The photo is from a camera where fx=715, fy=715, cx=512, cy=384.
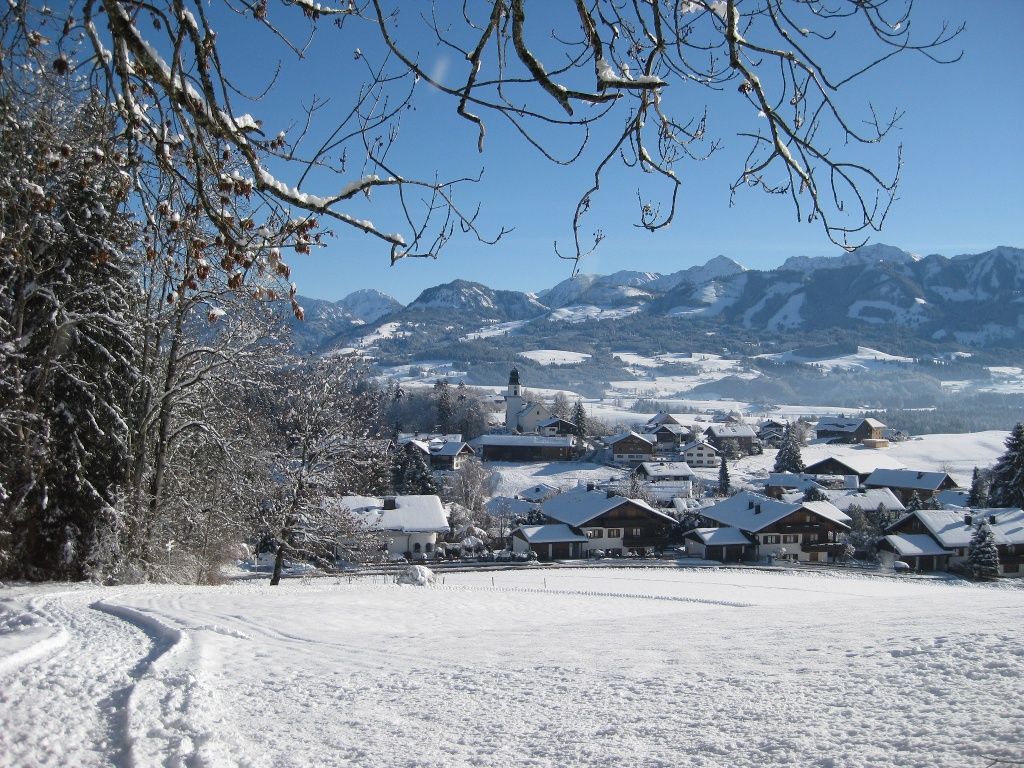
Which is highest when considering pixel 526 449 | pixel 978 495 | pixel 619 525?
pixel 526 449

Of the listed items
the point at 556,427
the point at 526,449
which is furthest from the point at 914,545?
the point at 556,427

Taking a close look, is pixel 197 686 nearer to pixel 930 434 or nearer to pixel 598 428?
pixel 598 428

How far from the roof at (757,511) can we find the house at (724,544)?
2.33 ft

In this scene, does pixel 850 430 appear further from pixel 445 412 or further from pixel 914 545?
pixel 914 545

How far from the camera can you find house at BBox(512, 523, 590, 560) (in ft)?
109

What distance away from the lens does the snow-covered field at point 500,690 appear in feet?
11.4

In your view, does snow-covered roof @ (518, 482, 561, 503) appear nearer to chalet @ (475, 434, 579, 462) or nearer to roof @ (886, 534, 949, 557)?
chalet @ (475, 434, 579, 462)

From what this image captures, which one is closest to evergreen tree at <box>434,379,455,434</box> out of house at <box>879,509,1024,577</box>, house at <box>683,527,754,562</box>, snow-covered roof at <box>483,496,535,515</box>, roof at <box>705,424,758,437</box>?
roof at <box>705,424,758,437</box>

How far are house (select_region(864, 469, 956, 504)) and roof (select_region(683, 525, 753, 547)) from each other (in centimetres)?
2223

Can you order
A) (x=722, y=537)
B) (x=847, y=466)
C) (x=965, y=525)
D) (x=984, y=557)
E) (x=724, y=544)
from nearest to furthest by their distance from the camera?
(x=984, y=557), (x=965, y=525), (x=724, y=544), (x=722, y=537), (x=847, y=466)

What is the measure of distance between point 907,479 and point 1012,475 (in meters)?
16.0

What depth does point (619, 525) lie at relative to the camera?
3534 cm

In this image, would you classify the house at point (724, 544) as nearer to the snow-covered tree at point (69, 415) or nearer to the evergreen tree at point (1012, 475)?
the evergreen tree at point (1012, 475)

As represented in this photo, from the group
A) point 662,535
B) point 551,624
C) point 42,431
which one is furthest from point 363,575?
point 662,535
